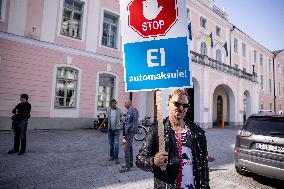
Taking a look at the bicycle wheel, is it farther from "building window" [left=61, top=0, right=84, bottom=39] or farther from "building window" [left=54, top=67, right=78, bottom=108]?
"building window" [left=61, top=0, right=84, bottom=39]

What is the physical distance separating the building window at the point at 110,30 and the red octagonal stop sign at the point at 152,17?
13.6 m

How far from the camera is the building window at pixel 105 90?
15109 millimetres

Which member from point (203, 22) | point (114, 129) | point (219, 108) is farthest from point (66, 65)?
point (219, 108)

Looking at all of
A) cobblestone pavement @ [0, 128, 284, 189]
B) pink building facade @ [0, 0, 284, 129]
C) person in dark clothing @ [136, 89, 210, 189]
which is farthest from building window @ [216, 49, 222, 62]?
person in dark clothing @ [136, 89, 210, 189]

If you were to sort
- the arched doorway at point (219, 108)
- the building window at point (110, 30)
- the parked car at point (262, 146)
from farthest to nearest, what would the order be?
the arched doorway at point (219, 108)
the building window at point (110, 30)
the parked car at point (262, 146)

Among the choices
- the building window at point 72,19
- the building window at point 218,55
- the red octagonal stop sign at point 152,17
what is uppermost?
the building window at point 218,55

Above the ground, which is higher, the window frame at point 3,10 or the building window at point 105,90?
the window frame at point 3,10

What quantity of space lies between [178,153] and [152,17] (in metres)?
1.39

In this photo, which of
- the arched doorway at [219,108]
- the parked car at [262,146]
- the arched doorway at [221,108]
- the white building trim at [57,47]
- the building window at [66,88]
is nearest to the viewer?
the parked car at [262,146]

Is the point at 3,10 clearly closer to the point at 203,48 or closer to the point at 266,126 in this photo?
the point at 266,126

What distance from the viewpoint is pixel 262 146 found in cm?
502

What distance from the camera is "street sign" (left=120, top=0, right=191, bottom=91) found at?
88.9 inches

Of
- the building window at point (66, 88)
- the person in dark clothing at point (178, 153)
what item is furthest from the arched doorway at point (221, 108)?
the person in dark clothing at point (178, 153)

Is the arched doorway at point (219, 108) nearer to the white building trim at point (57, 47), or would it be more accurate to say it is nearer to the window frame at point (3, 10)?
the white building trim at point (57, 47)
